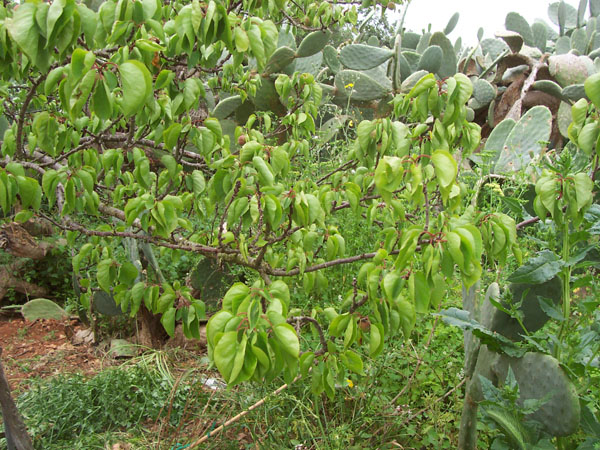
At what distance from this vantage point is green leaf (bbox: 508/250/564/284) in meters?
1.21

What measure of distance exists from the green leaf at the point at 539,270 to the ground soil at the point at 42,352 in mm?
2000

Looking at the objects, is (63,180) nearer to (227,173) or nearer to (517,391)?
(227,173)

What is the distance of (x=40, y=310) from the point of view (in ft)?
9.76

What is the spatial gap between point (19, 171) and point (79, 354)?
2020 mm

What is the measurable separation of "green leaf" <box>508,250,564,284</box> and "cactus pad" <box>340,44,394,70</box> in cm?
303

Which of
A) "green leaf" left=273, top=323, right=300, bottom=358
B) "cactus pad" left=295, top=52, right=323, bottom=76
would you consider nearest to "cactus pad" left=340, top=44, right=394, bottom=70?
"cactus pad" left=295, top=52, right=323, bottom=76

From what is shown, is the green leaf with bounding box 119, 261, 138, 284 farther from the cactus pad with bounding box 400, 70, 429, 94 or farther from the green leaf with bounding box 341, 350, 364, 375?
the cactus pad with bounding box 400, 70, 429, 94

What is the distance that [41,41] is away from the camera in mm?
815

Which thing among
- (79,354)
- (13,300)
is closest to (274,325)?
(79,354)

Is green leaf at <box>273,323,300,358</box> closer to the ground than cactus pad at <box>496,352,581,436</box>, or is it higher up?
higher up

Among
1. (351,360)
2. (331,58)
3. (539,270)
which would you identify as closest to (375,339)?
(351,360)

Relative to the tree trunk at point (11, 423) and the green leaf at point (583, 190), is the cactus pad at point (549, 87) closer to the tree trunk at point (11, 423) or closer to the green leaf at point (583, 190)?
the green leaf at point (583, 190)

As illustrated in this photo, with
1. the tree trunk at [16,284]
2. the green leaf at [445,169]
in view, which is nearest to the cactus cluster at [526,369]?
the green leaf at [445,169]

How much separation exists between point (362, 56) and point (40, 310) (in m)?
3.08
